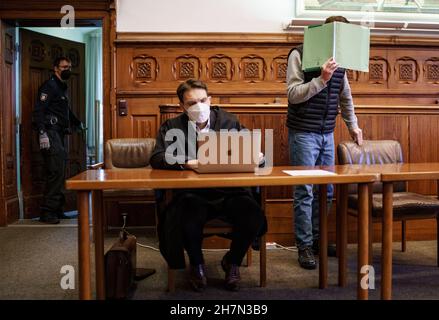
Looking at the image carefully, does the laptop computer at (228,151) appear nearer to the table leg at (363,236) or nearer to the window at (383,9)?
the table leg at (363,236)

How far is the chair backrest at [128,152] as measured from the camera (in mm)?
3824

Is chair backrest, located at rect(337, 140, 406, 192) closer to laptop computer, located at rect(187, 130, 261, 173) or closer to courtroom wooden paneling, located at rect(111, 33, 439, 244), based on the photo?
laptop computer, located at rect(187, 130, 261, 173)

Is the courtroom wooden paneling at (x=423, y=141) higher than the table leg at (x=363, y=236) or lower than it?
higher

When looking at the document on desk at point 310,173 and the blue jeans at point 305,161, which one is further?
the blue jeans at point 305,161

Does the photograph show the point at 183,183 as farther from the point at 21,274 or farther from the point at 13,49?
the point at 13,49

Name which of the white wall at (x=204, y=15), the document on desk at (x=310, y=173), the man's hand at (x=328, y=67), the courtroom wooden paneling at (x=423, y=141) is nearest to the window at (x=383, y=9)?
the white wall at (x=204, y=15)

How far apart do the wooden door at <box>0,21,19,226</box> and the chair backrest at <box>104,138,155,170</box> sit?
3.98ft

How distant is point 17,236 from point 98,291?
6.84ft

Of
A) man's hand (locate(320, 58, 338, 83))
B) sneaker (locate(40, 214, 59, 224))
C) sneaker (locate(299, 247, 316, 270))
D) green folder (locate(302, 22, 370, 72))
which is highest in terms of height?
green folder (locate(302, 22, 370, 72))

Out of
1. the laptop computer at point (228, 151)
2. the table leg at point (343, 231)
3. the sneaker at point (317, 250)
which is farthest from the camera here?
the sneaker at point (317, 250)

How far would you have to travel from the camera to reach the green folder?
2391 millimetres

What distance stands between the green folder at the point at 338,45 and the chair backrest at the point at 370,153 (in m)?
0.54

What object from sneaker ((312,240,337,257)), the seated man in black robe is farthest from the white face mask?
sneaker ((312,240,337,257))
